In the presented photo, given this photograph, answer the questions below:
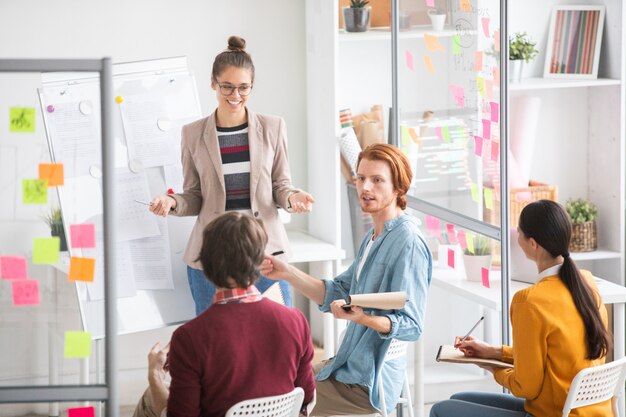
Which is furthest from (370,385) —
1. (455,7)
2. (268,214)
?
(455,7)

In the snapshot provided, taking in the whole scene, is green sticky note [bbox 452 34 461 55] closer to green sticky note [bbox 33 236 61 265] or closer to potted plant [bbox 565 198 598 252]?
potted plant [bbox 565 198 598 252]

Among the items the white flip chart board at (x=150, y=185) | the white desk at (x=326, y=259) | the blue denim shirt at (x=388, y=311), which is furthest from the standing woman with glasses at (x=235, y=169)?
the white desk at (x=326, y=259)

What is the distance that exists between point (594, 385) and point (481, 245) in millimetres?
A: 1008

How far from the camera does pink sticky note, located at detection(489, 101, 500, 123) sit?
3.08 meters

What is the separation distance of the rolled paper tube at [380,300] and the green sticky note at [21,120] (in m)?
0.88

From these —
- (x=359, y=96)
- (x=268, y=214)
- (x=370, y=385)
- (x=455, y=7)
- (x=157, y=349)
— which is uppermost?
(x=455, y=7)

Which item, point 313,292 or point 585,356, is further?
point 313,292

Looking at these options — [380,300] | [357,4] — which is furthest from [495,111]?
[357,4]

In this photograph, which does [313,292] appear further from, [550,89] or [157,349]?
[550,89]

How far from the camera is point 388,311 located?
100 inches

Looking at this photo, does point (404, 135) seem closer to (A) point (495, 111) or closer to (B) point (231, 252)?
(A) point (495, 111)

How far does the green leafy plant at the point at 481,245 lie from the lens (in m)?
3.26

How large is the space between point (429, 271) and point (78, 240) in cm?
100

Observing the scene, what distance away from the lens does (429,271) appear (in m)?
2.64
